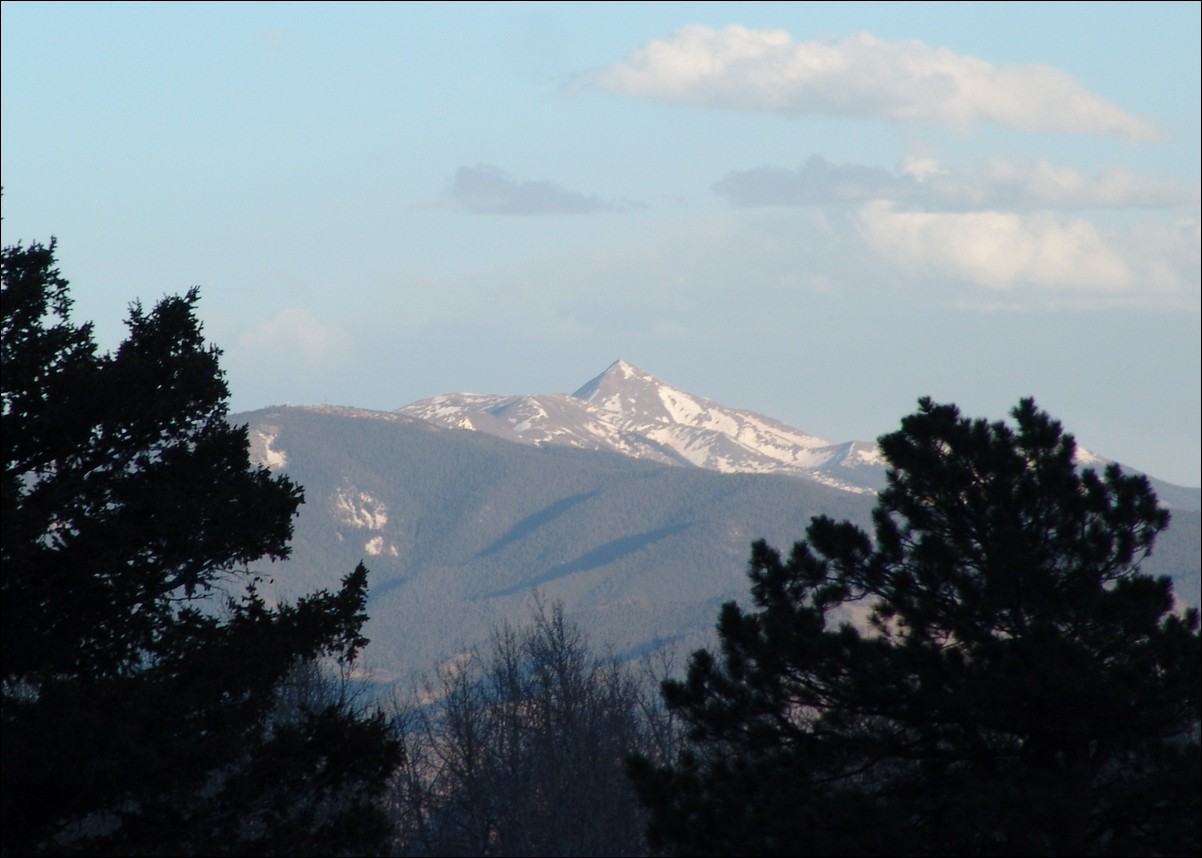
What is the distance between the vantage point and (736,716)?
1731cm

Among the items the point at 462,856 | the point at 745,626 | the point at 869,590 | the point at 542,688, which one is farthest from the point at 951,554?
the point at 542,688

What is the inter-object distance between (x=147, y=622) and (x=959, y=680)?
28.8ft

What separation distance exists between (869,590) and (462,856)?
12244mm

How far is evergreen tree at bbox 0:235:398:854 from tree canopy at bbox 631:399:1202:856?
3883mm

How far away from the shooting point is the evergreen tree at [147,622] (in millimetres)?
15961

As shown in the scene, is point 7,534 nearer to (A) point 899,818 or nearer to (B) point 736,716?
(B) point 736,716

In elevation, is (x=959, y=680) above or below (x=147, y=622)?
below

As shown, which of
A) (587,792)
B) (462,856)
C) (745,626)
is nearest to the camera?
(745,626)

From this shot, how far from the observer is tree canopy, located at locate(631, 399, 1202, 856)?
1548 cm

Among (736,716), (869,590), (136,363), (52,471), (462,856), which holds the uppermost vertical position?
(136,363)

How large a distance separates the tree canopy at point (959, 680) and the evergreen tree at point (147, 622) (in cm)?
388

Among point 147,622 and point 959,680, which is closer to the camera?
point 959,680

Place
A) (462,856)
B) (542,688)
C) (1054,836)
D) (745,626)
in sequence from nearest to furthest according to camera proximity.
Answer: (1054,836), (745,626), (462,856), (542,688)

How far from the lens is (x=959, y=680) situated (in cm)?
1630
